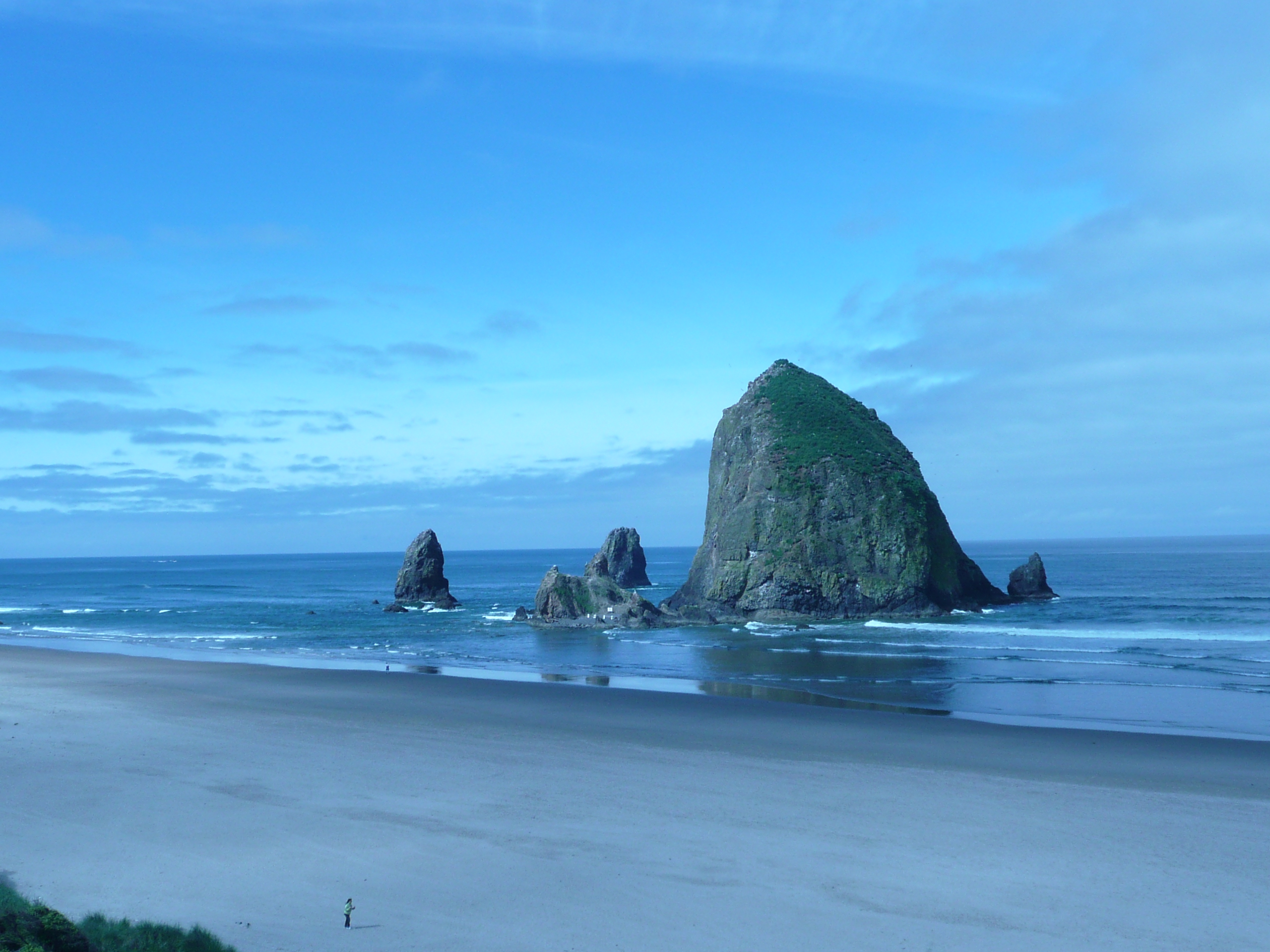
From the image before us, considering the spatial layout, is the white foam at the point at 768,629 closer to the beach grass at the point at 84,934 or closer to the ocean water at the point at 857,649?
the ocean water at the point at 857,649

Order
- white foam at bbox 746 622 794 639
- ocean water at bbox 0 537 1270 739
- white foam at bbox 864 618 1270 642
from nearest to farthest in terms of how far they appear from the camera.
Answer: ocean water at bbox 0 537 1270 739 → white foam at bbox 864 618 1270 642 → white foam at bbox 746 622 794 639

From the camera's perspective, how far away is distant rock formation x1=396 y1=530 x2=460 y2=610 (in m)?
75.3

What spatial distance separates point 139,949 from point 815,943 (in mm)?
6270

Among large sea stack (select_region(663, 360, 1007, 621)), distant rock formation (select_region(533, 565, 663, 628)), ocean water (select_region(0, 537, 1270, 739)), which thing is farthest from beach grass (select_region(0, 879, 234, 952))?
large sea stack (select_region(663, 360, 1007, 621))

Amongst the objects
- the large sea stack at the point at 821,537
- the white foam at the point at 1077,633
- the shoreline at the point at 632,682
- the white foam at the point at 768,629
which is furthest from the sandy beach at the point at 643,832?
the large sea stack at the point at 821,537

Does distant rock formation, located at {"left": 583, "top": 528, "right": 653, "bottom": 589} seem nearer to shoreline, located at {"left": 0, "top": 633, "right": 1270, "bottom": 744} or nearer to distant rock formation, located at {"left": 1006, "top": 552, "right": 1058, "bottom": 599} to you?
distant rock formation, located at {"left": 1006, "top": 552, "right": 1058, "bottom": 599}

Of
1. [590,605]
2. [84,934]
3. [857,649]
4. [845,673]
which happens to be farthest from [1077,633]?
[84,934]

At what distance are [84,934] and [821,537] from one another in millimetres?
51115

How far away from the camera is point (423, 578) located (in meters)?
75.6

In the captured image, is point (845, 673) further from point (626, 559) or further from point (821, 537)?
point (626, 559)

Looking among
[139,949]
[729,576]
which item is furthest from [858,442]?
[139,949]

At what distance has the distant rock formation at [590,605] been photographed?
2133 inches

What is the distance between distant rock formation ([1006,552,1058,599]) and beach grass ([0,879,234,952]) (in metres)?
67.3

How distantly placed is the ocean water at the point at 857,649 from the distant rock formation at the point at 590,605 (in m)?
2.55
